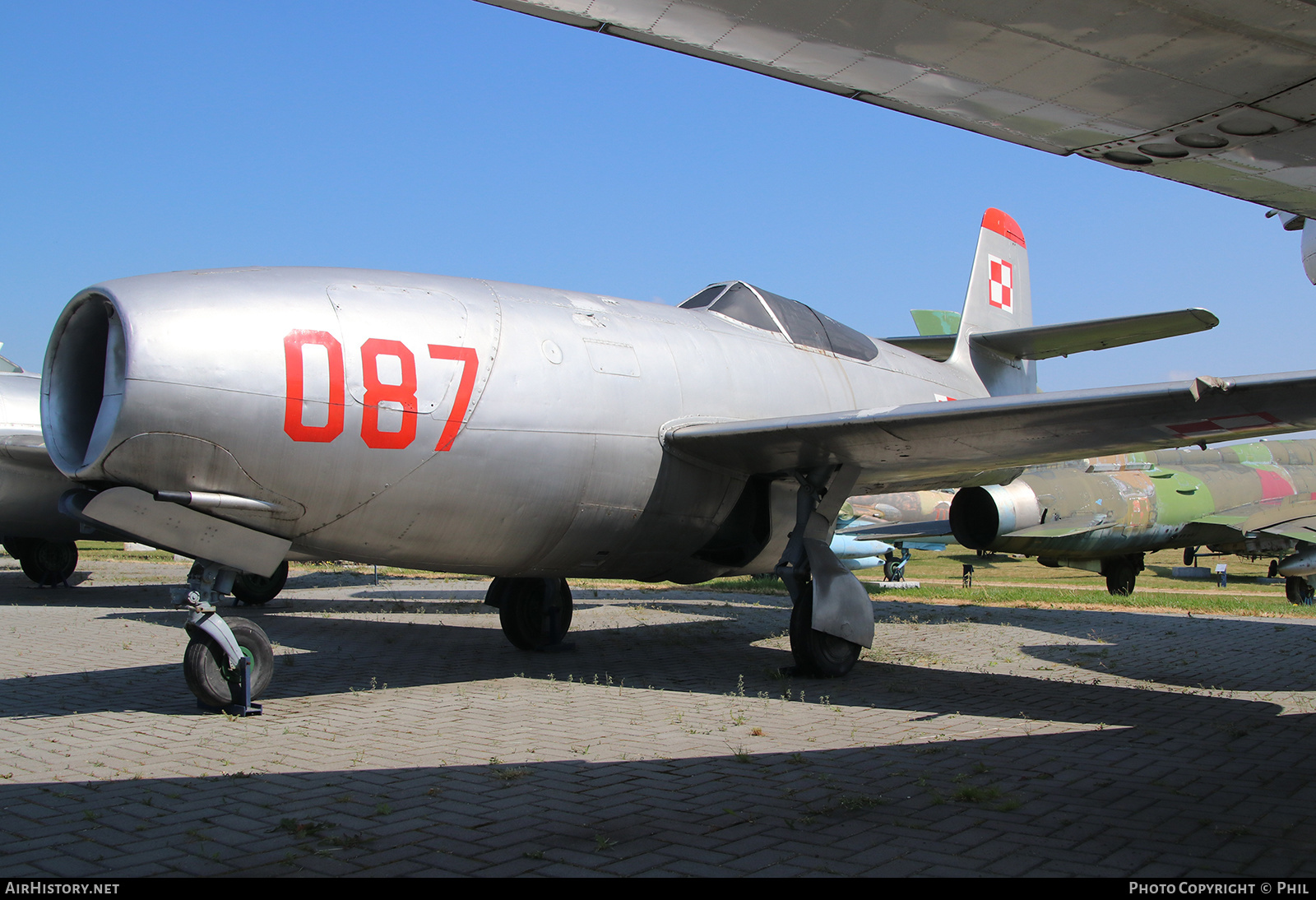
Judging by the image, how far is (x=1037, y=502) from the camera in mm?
17125

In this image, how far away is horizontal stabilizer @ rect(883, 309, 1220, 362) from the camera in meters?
8.97

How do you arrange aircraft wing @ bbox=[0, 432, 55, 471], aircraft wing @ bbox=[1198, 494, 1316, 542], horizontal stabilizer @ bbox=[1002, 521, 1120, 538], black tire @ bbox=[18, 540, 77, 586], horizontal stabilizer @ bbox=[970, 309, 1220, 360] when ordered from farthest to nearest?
aircraft wing @ bbox=[1198, 494, 1316, 542]
horizontal stabilizer @ bbox=[1002, 521, 1120, 538]
black tire @ bbox=[18, 540, 77, 586]
aircraft wing @ bbox=[0, 432, 55, 471]
horizontal stabilizer @ bbox=[970, 309, 1220, 360]

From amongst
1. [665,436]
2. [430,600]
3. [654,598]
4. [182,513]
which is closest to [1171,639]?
[665,436]

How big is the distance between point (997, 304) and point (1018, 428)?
18.7 feet

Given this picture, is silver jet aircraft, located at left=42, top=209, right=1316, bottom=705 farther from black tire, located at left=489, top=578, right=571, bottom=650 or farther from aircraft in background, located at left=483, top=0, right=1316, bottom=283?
black tire, located at left=489, top=578, right=571, bottom=650

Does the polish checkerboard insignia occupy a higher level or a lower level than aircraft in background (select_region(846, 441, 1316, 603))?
higher

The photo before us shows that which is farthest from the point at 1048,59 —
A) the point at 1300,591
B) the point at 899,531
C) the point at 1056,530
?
the point at 899,531

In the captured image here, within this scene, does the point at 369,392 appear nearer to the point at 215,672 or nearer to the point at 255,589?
the point at 215,672

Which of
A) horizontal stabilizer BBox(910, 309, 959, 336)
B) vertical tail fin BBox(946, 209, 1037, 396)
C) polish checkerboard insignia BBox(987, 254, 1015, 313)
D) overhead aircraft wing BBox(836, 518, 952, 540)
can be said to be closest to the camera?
vertical tail fin BBox(946, 209, 1037, 396)

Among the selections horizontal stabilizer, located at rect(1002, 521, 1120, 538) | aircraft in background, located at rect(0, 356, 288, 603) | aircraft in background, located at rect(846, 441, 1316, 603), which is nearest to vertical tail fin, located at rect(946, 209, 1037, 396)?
aircraft in background, located at rect(846, 441, 1316, 603)

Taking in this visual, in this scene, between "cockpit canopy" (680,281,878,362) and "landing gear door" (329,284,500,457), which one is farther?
"cockpit canopy" (680,281,878,362)

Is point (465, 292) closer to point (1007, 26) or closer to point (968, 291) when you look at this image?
point (1007, 26)

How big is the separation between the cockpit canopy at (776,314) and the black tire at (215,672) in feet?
15.1

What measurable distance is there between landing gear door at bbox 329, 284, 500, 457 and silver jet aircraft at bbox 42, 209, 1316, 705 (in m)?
0.02
